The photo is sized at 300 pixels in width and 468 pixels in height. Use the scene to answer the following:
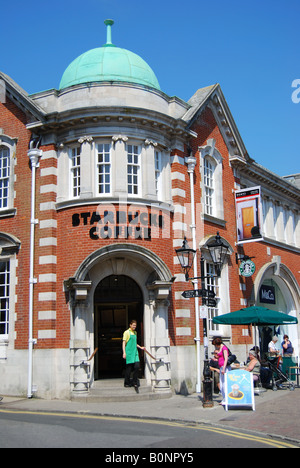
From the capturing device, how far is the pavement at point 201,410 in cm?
1083

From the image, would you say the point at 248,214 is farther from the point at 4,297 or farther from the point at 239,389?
the point at 4,297

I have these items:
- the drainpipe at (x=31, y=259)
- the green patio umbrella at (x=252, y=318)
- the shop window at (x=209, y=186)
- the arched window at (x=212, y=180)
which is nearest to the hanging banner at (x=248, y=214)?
the arched window at (x=212, y=180)

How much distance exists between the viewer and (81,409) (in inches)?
532

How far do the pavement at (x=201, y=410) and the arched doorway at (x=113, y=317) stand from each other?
7.33 ft

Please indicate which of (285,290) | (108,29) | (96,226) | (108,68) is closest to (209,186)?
(108,68)

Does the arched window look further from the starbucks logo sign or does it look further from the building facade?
the starbucks logo sign

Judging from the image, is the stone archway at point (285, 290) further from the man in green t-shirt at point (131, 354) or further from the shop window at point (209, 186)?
the man in green t-shirt at point (131, 354)

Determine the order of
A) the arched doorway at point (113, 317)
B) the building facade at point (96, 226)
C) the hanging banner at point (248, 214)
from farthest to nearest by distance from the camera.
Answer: the hanging banner at point (248, 214) < the arched doorway at point (113, 317) < the building facade at point (96, 226)

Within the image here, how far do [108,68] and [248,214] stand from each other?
25.8ft

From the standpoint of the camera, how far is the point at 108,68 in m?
18.1

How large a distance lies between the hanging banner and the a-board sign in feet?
28.3

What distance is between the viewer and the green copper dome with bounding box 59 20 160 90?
59.2ft
